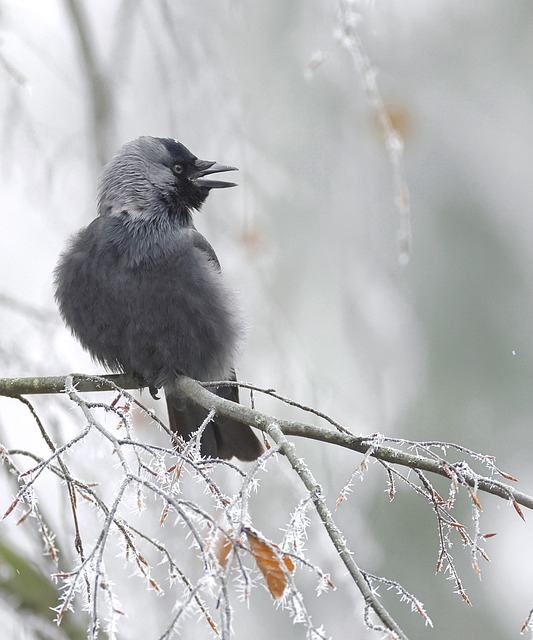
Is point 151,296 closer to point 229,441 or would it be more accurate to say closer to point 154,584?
point 229,441

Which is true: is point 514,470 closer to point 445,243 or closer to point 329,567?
point 445,243

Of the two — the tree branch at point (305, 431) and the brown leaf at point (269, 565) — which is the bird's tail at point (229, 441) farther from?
the brown leaf at point (269, 565)

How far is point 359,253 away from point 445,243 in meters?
2.47

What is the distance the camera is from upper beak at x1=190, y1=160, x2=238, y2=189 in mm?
4484

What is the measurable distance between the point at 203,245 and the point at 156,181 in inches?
17.8

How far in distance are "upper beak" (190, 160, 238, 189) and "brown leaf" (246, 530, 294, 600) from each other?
269 centimetres

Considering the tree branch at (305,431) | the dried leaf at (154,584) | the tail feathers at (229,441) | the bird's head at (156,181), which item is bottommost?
the dried leaf at (154,584)

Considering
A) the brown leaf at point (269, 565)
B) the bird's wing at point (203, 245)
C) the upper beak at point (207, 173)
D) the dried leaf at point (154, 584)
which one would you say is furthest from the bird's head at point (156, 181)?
the brown leaf at point (269, 565)

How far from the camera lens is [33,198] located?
4.47 metres

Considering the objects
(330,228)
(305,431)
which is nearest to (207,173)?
(330,228)

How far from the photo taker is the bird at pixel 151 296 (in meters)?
3.93

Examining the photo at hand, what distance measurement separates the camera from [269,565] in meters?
2.01

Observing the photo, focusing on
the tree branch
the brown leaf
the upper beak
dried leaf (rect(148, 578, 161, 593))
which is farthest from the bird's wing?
the brown leaf

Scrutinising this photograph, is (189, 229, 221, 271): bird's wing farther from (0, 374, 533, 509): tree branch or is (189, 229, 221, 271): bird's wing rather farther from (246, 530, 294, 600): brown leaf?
(246, 530, 294, 600): brown leaf
